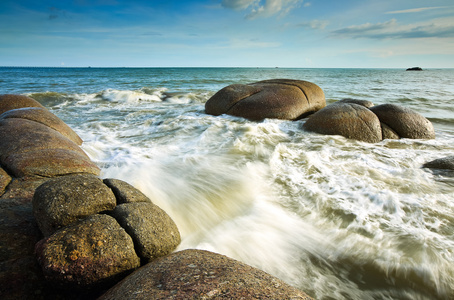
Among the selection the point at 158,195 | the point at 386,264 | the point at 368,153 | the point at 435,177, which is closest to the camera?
the point at 386,264

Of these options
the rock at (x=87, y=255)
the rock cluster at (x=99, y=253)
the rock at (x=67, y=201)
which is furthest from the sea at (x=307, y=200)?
the rock at (x=67, y=201)

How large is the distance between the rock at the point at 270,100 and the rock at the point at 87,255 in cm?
578

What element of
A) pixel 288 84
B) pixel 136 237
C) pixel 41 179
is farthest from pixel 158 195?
pixel 288 84

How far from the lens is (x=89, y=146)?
5031mm

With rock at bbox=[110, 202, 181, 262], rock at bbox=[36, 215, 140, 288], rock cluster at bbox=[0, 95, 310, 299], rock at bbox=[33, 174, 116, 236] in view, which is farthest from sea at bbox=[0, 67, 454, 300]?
rock at bbox=[33, 174, 116, 236]

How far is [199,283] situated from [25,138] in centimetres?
320

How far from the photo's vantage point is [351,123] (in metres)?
5.43

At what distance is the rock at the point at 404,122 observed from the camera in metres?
5.49

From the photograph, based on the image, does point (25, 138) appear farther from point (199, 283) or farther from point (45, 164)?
point (199, 283)

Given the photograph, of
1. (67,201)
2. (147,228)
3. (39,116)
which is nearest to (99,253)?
(147,228)

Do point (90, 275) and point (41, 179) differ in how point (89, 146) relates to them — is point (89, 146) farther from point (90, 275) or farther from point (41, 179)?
point (90, 275)

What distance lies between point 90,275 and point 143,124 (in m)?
5.93

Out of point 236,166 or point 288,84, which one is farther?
point 288,84

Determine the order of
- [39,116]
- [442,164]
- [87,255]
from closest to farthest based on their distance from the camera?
[87,255], [442,164], [39,116]
